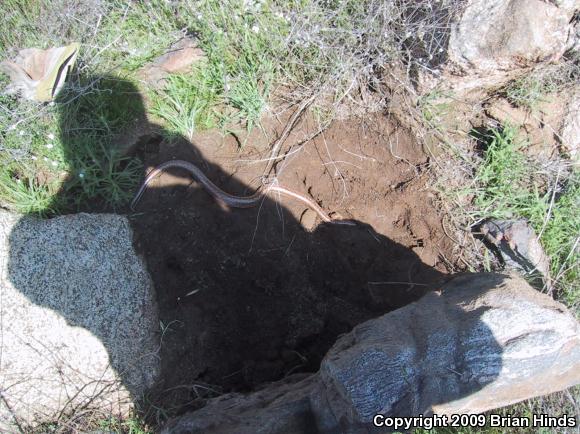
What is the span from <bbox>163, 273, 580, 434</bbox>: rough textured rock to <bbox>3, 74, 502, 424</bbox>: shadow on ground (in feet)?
2.32

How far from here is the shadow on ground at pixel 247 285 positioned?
2846mm

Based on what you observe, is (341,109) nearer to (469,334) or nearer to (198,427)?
(469,334)

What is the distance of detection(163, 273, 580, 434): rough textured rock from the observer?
187cm

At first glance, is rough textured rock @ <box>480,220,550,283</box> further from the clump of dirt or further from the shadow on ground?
the shadow on ground

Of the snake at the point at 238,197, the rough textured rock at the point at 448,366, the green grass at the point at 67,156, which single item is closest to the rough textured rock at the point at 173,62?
the green grass at the point at 67,156

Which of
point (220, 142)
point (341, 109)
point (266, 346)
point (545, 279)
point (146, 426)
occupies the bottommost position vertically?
point (146, 426)

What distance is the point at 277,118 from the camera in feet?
10.8

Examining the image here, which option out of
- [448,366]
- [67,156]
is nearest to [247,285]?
[448,366]

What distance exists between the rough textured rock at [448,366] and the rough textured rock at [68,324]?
97 centimetres

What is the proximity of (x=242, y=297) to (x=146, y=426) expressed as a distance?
3.27 ft

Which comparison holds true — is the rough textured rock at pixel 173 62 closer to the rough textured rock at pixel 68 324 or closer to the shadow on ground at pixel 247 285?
the shadow on ground at pixel 247 285

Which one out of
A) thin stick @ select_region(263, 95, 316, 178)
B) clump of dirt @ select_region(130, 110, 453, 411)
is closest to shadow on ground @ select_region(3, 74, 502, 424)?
clump of dirt @ select_region(130, 110, 453, 411)

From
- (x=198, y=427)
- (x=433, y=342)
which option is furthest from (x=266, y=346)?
→ (x=433, y=342)

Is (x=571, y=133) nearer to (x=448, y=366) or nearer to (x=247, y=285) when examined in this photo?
(x=448, y=366)
